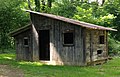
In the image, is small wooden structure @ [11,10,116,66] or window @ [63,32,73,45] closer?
small wooden structure @ [11,10,116,66]

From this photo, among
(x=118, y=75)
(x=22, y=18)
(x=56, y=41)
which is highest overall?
(x=22, y=18)

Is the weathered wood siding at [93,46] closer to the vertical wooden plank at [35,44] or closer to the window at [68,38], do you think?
the window at [68,38]

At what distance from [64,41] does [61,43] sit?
14.7 inches

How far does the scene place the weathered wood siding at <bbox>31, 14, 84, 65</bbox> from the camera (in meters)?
16.9

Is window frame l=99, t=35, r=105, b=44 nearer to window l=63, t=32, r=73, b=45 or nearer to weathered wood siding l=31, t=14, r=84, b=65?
window l=63, t=32, r=73, b=45

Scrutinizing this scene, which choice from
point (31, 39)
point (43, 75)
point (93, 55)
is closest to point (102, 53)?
point (93, 55)

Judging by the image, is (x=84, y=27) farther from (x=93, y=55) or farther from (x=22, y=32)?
(x=22, y=32)

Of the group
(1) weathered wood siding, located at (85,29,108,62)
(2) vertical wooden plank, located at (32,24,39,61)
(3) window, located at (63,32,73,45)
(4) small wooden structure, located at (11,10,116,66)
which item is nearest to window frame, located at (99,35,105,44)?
(4) small wooden structure, located at (11,10,116,66)

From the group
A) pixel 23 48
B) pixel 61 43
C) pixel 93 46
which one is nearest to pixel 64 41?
pixel 61 43

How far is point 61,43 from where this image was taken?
17609 mm

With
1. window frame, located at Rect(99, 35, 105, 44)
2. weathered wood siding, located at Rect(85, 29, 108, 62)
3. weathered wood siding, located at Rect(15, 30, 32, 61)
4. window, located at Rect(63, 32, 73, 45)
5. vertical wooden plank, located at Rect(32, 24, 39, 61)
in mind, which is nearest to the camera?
weathered wood siding, located at Rect(85, 29, 108, 62)

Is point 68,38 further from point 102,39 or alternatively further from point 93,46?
point 102,39

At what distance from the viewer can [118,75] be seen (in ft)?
43.5

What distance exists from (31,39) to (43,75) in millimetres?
7077
